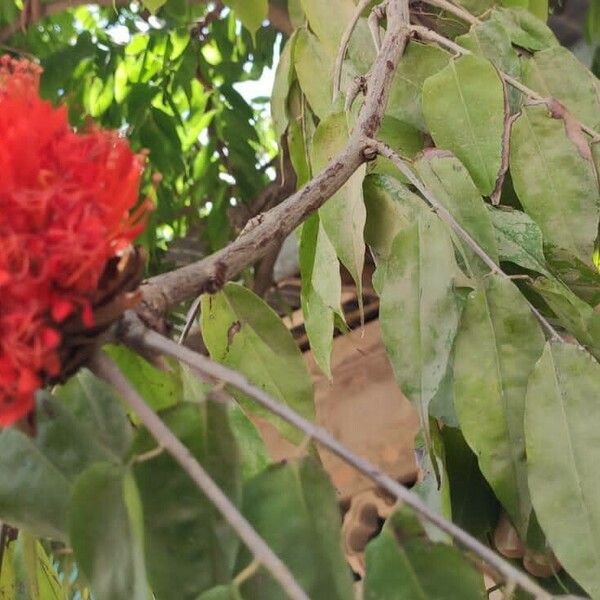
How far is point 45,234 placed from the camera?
29cm

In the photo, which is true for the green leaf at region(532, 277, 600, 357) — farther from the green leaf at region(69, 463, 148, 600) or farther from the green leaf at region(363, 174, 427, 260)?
the green leaf at region(69, 463, 148, 600)

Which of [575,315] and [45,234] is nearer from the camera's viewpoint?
[45,234]

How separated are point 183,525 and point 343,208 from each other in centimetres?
24

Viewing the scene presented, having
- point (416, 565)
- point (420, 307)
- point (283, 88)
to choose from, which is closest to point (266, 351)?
point (420, 307)

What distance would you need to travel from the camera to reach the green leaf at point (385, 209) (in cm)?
51

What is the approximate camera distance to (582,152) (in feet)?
1.78

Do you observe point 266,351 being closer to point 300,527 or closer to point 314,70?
point 300,527

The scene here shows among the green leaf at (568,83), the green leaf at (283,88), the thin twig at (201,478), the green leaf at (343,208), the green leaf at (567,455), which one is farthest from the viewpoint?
the green leaf at (283,88)

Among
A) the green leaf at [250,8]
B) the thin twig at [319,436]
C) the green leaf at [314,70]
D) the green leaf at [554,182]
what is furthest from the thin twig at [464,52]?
the thin twig at [319,436]

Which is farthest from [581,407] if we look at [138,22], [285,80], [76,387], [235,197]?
[138,22]

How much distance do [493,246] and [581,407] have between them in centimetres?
11

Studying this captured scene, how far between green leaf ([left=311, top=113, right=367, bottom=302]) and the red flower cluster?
0.20m

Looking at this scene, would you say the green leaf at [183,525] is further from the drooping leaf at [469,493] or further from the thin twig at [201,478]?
the drooping leaf at [469,493]

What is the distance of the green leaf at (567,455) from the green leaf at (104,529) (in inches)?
7.3
